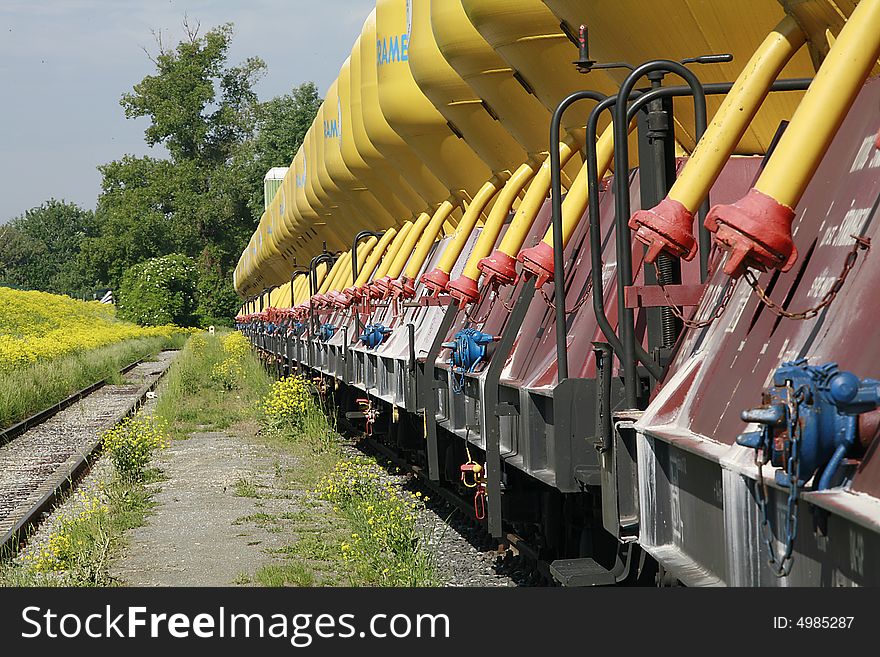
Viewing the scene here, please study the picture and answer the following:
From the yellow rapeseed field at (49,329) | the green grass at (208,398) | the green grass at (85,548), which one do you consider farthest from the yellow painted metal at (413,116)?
the yellow rapeseed field at (49,329)

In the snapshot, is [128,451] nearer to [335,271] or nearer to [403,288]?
[403,288]

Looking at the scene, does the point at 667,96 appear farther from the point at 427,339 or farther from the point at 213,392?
the point at 213,392

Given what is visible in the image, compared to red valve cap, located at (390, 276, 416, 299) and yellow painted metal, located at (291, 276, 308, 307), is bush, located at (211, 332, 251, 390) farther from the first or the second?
red valve cap, located at (390, 276, 416, 299)

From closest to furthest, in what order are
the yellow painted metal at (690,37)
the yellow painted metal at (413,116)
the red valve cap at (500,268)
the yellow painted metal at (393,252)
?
the yellow painted metal at (690,37)
the red valve cap at (500,268)
the yellow painted metal at (413,116)
the yellow painted metal at (393,252)

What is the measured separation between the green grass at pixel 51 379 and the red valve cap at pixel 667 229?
20941 mm

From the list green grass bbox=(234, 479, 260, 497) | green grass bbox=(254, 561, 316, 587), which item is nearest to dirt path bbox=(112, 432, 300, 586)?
green grass bbox=(234, 479, 260, 497)

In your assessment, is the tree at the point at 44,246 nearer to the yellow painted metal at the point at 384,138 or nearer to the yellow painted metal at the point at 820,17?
the yellow painted metal at the point at 384,138

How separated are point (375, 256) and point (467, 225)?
559cm

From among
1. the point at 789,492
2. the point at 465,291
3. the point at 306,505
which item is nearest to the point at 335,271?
the point at 306,505

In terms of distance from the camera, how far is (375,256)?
52.0 ft

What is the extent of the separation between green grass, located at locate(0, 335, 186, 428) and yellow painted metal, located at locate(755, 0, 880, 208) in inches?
847

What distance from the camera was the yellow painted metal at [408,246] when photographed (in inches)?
533

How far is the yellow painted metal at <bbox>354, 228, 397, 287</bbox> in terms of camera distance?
15.6 meters

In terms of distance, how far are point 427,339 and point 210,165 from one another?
8099 centimetres
